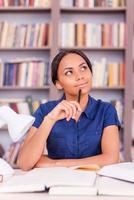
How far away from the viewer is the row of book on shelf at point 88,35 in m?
3.52

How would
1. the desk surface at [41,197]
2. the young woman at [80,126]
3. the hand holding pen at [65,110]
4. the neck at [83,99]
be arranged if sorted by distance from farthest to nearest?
the neck at [83,99] → the young woman at [80,126] → the hand holding pen at [65,110] → the desk surface at [41,197]

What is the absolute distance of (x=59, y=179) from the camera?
0.98m

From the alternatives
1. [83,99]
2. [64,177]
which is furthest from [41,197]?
[83,99]

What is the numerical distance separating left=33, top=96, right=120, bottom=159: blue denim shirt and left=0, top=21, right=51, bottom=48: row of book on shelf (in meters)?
1.89

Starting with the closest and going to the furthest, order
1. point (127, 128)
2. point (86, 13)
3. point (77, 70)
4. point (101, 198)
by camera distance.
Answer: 1. point (101, 198)
2. point (77, 70)
3. point (127, 128)
4. point (86, 13)

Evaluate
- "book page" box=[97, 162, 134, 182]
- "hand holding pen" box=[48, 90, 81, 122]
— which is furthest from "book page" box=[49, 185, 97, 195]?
"hand holding pen" box=[48, 90, 81, 122]

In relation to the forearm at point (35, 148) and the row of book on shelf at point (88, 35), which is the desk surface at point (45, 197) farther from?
the row of book on shelf at point (88, 35)

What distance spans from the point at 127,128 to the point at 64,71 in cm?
180

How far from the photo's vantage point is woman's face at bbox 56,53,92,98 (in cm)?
167

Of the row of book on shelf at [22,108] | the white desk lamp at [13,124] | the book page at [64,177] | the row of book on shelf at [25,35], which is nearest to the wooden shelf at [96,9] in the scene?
the row of book on shelf at [25,35]

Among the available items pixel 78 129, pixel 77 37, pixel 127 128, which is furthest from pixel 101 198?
pixel 77 37

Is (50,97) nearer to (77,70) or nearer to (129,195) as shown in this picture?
(77,70)

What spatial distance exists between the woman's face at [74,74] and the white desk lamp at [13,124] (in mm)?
558

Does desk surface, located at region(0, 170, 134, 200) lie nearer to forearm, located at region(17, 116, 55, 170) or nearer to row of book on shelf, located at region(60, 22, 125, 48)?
forearm, located at region(17, 116, 55, 170)
